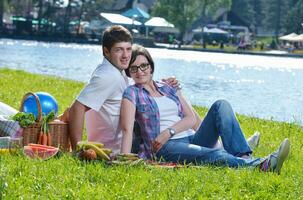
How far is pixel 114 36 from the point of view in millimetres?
5426

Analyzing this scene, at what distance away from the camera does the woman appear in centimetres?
528

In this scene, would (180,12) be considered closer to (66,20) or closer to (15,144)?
(66,20)

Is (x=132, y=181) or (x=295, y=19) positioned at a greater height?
(x=132, y=181)

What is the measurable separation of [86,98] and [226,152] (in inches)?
40.9

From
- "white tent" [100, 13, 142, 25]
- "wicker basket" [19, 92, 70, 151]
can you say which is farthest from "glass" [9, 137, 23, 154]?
"white tent" [100, 13, 142, 25]

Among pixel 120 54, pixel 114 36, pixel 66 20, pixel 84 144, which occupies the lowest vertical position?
pixel 66 20

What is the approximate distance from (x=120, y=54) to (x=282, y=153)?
4.32 ft

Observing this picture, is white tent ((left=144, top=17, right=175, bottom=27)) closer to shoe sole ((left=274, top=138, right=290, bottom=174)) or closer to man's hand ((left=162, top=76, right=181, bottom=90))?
man's hand ((left=162, top=76, right=181, bottom=90))

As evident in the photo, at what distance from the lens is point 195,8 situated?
6512cm

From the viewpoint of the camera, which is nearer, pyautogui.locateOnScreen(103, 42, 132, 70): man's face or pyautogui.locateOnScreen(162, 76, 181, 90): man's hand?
pyautogui.locateOnScreen(103, 42, 132, 70): man's face

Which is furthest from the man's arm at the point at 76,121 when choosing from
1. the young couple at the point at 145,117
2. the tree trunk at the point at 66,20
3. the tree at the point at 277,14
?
the tree at the point at 277,14

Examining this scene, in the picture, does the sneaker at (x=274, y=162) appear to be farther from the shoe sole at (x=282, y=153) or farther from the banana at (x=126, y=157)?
the banana at (x=126, y=157)

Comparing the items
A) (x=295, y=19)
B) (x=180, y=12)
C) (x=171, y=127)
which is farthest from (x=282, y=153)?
(x=295, y=19)

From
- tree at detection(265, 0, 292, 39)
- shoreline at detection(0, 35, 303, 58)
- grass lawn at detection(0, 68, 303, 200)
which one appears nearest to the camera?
grass lawn at detection(0, 68, 303, 200)
